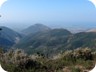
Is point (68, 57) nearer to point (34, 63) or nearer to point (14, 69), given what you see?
point (34, 63)

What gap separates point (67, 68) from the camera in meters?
8.09

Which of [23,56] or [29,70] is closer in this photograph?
[29,70]

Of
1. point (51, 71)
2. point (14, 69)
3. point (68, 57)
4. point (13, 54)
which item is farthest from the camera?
point (68, 57)

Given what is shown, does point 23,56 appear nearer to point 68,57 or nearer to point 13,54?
point 13,54

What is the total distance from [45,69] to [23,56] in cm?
77

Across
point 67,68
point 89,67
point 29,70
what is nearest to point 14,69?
point 29,70

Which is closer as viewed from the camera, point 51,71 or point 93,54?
point 51,71

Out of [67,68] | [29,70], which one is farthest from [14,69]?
[67,68]

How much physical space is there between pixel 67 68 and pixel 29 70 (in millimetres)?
1130

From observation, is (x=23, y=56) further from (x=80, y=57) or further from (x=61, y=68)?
(x=80, y=57)

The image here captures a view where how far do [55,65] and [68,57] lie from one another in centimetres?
102

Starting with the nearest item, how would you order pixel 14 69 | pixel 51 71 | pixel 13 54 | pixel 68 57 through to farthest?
pixel 14 69 → pixel 51 71 → pixel 13 54 → pixel 68 57

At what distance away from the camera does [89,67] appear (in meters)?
8.12

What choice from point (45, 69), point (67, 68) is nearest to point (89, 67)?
point (67, 68)
